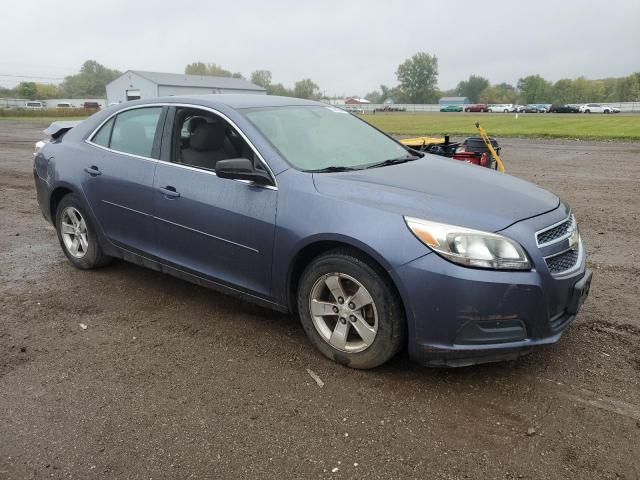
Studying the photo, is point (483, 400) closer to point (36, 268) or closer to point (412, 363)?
point (412, 363)

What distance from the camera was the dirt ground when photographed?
264 centimetres

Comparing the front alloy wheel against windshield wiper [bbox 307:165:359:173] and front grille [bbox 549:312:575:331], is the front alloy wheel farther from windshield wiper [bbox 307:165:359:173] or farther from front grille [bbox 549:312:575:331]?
front grille [bbox 549:312:575:331]

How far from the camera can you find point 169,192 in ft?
13.7

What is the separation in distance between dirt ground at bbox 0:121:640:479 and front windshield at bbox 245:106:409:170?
128 cm

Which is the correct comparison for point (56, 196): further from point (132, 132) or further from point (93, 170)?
point (132, 132)

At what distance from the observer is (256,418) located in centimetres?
299

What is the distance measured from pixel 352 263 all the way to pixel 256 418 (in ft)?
3.36

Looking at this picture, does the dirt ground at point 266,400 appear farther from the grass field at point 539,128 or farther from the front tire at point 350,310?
the grass field at point 539,128

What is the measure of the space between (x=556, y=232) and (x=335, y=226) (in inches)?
52.5

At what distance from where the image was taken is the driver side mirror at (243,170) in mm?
3619

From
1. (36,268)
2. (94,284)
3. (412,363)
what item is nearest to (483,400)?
(412,363)

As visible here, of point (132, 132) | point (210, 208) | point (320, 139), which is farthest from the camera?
point (132, 132)

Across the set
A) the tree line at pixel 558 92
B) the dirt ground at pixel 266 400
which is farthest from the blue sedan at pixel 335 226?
the tree line at pixel 558 92

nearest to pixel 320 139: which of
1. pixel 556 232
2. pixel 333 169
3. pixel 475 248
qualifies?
pixel 333 169
